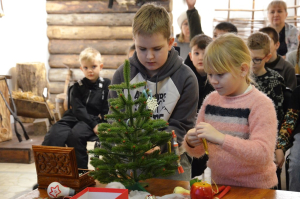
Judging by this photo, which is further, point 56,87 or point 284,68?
point 56,87

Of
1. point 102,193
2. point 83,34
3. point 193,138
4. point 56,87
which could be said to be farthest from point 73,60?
point 102,193

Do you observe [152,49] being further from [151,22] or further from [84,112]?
[84,112]

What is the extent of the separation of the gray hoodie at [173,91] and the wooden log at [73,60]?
15.6ft

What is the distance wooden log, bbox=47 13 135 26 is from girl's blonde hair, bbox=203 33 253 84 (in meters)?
5.11

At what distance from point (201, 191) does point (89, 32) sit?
597cm

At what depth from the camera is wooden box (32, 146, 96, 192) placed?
1.74 meters

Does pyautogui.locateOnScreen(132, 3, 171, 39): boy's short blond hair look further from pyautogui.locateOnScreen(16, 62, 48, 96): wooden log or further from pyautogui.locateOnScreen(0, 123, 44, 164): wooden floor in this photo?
pyautogui.locateOnScreen(16, 62, 48, 96): wooden log

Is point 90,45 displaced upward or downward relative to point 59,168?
upward

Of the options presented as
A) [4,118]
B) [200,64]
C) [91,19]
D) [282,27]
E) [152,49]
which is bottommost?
[4,118]

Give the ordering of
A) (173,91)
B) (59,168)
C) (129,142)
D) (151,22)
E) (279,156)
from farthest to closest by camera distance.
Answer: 1. (279,156)
2. (173,91)
3. (151,22)
4. (59,168)
5. (129,142)

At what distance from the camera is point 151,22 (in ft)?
6.70

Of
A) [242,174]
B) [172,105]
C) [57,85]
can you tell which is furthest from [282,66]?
[57,85]

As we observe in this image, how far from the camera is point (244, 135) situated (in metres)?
1.86

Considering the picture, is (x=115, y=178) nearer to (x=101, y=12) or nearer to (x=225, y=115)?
(x=225, y=115)
